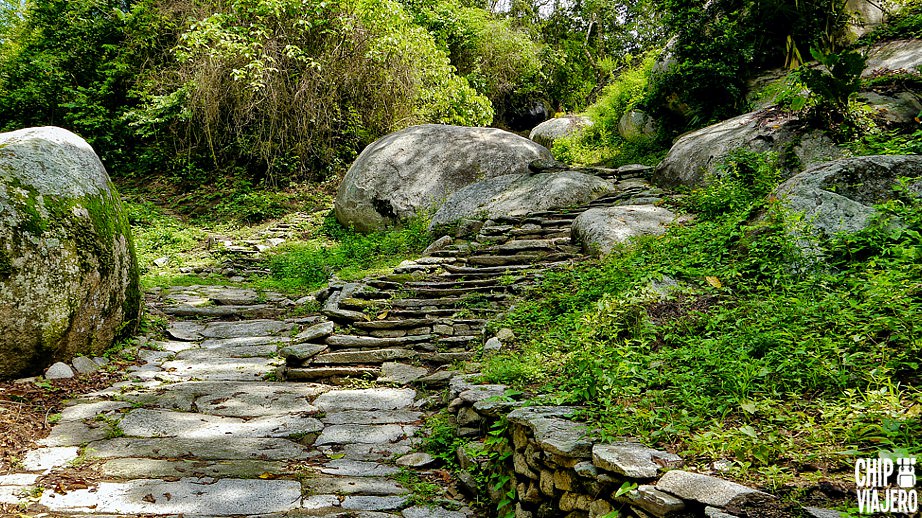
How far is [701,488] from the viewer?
2.07 m

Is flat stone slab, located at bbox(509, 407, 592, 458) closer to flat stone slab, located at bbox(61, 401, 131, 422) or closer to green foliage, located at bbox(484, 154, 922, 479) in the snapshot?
green foliage, located at bbox(484, 154, 922, 479)

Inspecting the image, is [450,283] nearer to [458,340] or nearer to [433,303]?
[433,303]

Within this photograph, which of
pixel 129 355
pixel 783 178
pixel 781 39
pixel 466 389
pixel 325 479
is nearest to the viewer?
pixel 325 479

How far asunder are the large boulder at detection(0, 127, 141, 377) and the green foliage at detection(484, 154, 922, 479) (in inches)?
129

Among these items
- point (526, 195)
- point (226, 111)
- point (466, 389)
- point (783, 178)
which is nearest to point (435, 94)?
point (226, 111)

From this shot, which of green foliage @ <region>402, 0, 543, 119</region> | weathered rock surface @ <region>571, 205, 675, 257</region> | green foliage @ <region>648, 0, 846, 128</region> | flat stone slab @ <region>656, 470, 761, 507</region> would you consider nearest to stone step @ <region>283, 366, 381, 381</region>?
weathered rock surface @ <region>571, 205, 675, 257</region>

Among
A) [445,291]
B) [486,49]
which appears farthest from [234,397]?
[486,49]

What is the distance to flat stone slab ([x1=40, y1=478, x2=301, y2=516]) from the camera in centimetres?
286

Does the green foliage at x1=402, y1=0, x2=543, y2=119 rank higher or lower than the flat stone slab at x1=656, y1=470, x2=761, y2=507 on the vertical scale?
higher

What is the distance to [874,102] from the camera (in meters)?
6.41

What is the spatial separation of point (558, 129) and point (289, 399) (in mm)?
12175

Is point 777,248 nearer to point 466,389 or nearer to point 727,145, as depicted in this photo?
point 466,389

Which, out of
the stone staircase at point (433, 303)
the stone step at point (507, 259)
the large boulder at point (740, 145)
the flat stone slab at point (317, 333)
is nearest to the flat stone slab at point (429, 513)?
the stone staircase at point (433, 303)

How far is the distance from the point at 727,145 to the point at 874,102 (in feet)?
4.91
